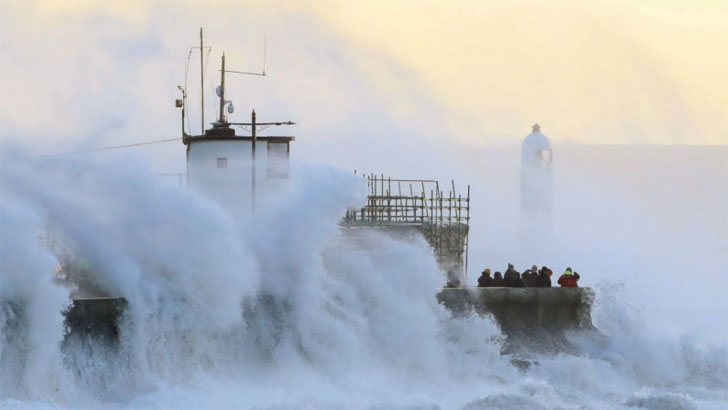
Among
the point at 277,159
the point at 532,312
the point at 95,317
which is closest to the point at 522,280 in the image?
the point at 532,312

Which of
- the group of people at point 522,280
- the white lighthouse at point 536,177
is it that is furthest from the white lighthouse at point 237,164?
the white lighthouse at point 536,177

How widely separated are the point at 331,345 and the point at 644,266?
35.1 feet

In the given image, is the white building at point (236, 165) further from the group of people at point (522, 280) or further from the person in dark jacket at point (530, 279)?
the person in dark jacket at point (530, 279)

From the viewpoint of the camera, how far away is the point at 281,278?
23.2m

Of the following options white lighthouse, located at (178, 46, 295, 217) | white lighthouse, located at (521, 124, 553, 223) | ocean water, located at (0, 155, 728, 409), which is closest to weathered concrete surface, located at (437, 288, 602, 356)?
ocean water, located at (0, 155, 728, 409)

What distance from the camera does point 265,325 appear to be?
22531 mm

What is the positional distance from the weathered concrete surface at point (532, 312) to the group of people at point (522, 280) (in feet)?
1.16

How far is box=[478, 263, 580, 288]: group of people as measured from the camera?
25922mm

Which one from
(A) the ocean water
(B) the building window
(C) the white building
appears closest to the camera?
(A) the ocean water

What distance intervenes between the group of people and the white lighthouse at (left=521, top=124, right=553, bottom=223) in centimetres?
806

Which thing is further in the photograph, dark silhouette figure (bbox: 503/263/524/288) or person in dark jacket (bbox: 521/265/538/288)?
person in dark jacket (bbox: 521/265/538/288)

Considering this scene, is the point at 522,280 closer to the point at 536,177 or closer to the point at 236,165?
the point at 236,165

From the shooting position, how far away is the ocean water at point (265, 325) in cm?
2039

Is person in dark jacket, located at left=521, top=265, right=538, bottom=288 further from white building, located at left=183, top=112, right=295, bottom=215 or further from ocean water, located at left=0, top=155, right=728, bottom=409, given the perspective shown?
white building, located at left=183, top=112, right=295, bottom=215
